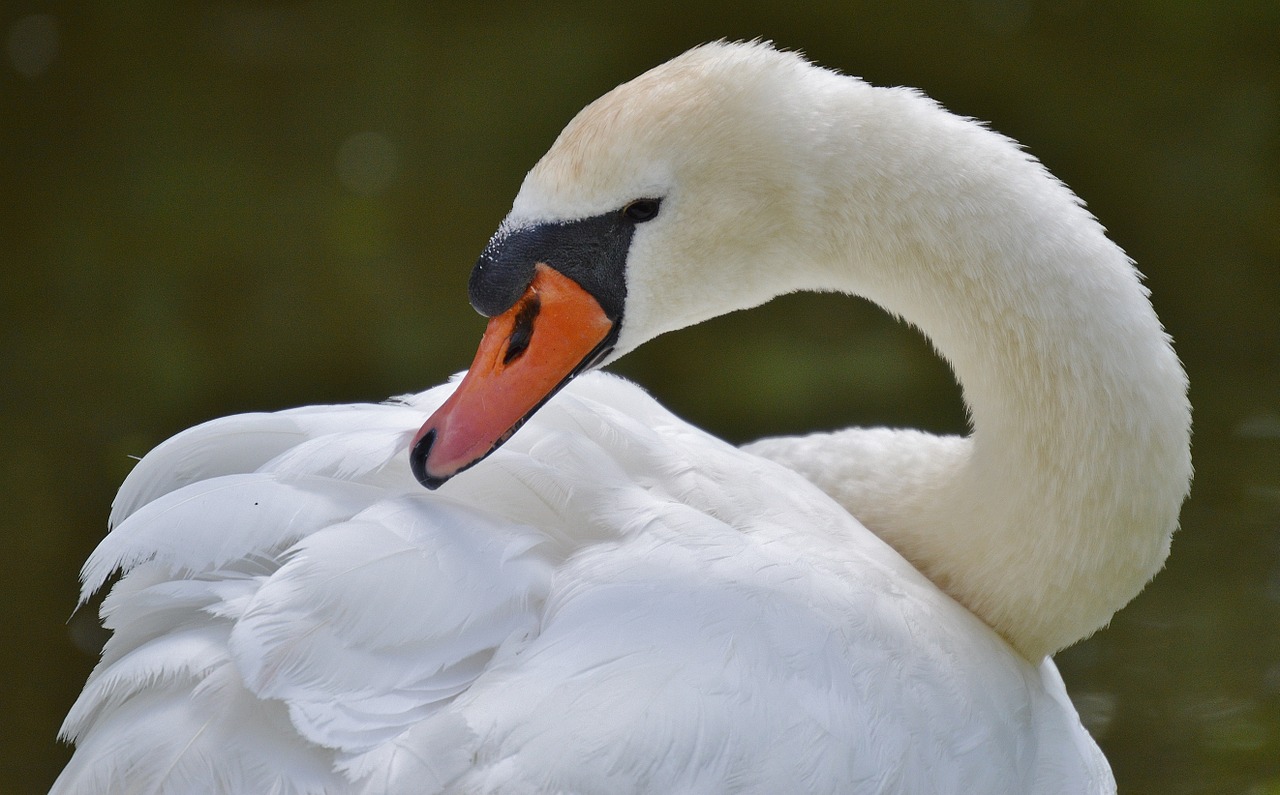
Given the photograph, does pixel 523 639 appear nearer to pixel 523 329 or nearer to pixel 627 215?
pixel 523 329

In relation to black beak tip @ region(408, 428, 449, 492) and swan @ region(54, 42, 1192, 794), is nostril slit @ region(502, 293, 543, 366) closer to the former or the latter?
swan @ region(54, 42, 1192, 794)

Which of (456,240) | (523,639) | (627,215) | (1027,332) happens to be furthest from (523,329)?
(456,240)

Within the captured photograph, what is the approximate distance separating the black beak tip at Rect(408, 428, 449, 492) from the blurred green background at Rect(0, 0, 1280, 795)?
1.64 meters

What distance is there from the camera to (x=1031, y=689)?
1963 millimetres

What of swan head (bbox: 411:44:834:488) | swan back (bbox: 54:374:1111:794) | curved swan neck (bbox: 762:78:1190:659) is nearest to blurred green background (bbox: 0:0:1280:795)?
curved swan neck (bbox: 762:78:1190:659)

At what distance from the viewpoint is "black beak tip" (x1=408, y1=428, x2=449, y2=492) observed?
5.73 ft

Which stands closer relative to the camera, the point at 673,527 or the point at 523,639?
the point at 523,639

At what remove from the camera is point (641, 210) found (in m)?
1.89

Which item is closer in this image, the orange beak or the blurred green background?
the orange beak

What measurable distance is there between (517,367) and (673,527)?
0.31 m

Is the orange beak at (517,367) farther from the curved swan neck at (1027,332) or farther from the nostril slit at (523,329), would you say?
the curved swan neck at (1027,332)

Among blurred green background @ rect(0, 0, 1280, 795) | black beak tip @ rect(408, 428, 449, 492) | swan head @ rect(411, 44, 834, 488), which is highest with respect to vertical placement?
swan head @ rect(411, 44, 834, 488)

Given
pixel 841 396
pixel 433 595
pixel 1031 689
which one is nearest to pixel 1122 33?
pixel 841 396

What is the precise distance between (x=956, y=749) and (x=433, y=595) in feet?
2.20
